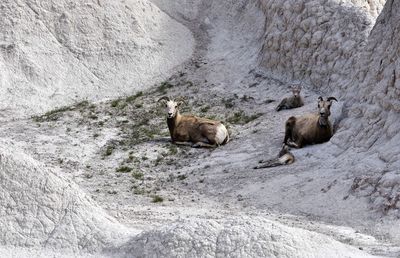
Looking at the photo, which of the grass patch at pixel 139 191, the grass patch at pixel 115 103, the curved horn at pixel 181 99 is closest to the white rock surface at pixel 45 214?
the grass patch at pixel 139 191

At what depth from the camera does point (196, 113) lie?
27.3 meters

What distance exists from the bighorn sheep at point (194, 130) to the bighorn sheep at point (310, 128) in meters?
2.04

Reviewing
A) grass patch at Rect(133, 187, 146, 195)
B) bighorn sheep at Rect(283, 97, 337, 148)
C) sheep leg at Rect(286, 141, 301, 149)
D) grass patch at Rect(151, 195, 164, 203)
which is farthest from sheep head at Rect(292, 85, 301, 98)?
grass patch at Rect(151, 195, 164, 203)

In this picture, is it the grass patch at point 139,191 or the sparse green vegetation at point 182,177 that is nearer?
the grass patch at point 139,191

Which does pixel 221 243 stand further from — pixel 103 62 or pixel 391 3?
pixel 103 62

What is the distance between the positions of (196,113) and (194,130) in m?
2.89

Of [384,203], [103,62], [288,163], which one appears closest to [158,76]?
[103,62]

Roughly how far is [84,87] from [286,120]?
948 cm

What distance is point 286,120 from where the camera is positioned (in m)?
23.8

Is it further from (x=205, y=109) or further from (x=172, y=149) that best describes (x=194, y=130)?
(x=205, y=109)

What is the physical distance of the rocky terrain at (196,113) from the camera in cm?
1394

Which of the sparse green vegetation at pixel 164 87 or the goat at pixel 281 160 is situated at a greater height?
the goat at pixel 281 160

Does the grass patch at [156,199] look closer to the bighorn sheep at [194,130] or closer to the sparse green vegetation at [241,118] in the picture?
the bighorn sheep at [194,130]

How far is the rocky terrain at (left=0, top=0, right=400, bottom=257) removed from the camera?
45.7ft
